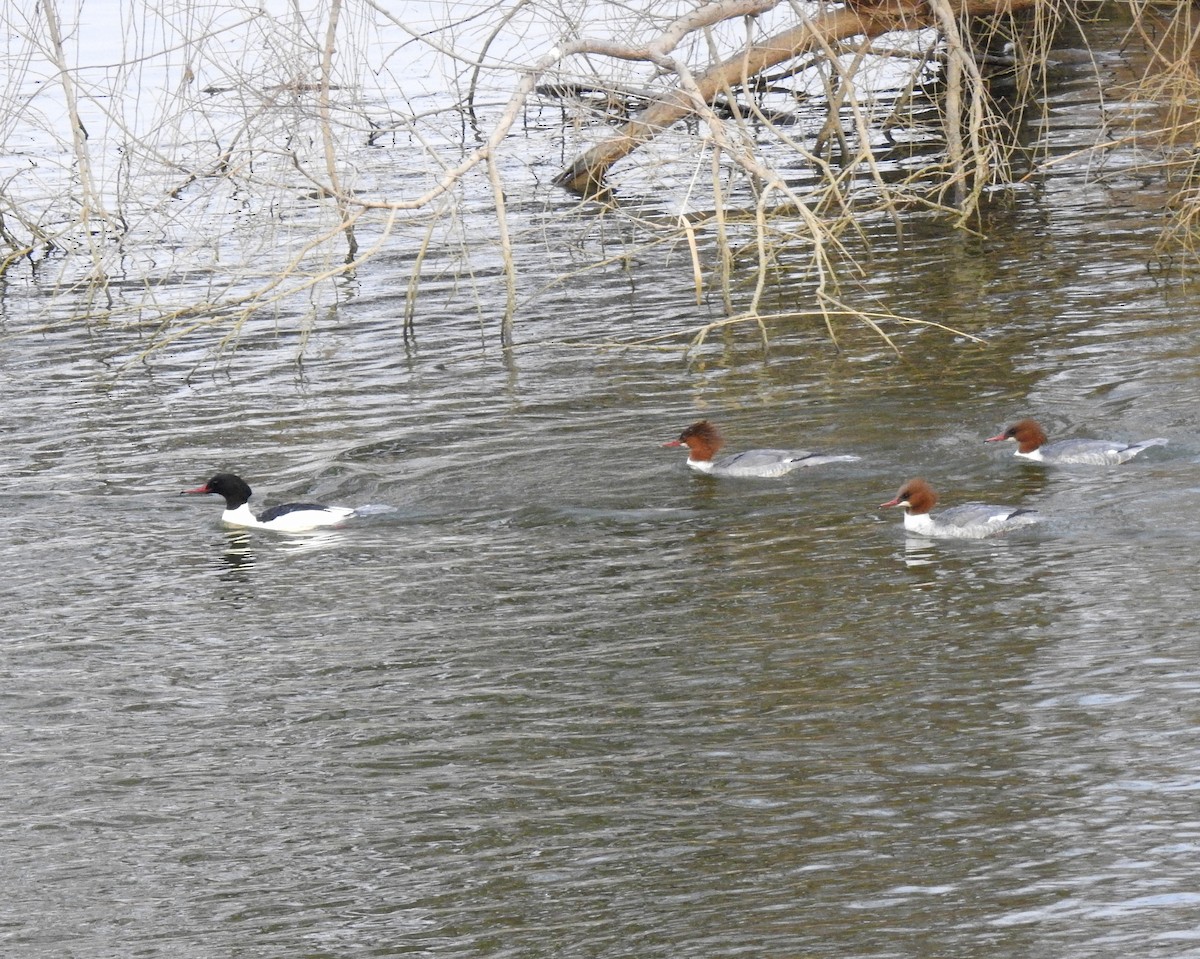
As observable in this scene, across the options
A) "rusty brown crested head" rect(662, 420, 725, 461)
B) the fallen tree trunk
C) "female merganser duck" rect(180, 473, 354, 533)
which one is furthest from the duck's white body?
the fallen tree trunk

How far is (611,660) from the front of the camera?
381 inches

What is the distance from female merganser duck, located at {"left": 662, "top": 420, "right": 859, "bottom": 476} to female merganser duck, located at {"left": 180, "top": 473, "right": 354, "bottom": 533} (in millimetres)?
2631

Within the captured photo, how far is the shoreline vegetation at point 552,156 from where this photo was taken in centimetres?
1598

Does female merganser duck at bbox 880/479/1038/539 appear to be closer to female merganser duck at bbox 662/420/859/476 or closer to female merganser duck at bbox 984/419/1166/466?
female merganser duck at bbox 984/419/1166/466

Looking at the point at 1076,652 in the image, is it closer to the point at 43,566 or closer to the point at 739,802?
the point at 739,802

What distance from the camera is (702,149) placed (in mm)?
15805

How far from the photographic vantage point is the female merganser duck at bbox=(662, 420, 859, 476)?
13078 mm

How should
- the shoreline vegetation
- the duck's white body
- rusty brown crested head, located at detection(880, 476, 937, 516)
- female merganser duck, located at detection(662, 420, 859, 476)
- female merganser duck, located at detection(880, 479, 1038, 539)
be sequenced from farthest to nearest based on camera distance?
the shoreline vegetation, female merganser duck, located at detection(662, 420, 859, 476), the duck's white body, rusty brown crested head, located at detection(880, 476, 937, 516), female merganser duck, located at detection(880, 479, 1038, 539)

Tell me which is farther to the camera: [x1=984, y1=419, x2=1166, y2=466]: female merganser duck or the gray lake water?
[x1=984, y1=419, x2=1166, y2=466]: female merganser duck

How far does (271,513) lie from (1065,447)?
229 inches

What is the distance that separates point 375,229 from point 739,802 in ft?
58.3

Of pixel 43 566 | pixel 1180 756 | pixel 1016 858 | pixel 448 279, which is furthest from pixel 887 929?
pixel 448 279

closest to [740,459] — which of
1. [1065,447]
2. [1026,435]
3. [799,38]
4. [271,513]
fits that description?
[1026,435]

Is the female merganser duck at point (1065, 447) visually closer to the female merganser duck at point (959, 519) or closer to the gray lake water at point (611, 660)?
the gray lake water at point (611, 660)
